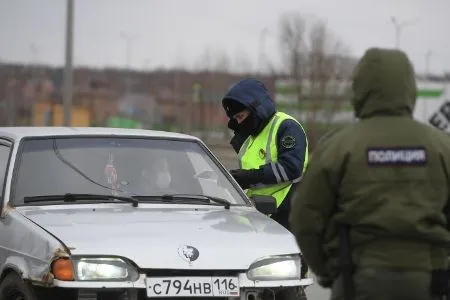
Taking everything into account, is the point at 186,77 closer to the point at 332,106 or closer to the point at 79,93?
the point at 79,93

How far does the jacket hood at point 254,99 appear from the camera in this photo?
7.61 metres

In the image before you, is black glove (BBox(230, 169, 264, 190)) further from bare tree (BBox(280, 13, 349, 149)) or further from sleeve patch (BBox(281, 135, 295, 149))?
bare tree (BBox(280, 13, 349, 149))

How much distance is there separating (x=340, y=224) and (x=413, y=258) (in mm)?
312

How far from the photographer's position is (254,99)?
7648mm

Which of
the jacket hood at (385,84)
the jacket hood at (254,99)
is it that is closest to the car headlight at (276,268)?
the jacket hood at (254,99)

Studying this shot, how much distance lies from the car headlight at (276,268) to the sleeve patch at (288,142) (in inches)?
55.4

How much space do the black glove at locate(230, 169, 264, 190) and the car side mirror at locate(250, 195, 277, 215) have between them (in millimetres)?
348

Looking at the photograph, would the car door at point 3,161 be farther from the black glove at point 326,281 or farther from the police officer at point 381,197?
the police officer at point 381,197

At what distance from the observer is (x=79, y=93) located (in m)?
118

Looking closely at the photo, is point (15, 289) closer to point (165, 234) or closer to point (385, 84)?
point (165, 234)

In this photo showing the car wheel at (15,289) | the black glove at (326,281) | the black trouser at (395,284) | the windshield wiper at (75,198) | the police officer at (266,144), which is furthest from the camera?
the police officer at (266,144)

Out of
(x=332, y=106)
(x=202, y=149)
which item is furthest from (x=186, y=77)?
(x=202, y=149)

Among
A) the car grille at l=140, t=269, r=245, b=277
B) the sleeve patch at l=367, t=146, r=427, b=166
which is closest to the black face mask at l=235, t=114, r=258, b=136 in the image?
the car grille at l=140, t=269, r=245, b=277

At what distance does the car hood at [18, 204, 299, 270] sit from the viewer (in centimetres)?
591
